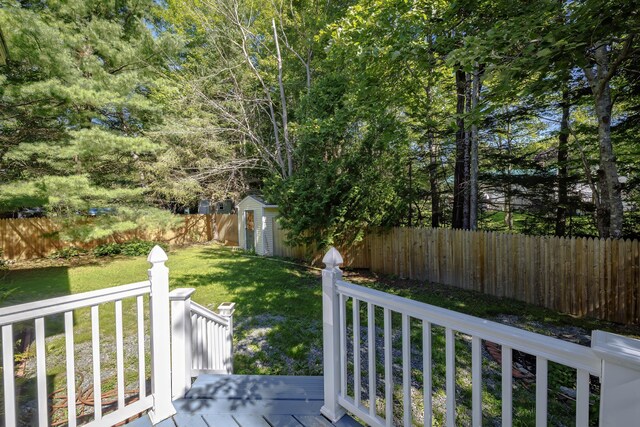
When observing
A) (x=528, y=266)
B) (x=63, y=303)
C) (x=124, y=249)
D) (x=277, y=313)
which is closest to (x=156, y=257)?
(x=63, y=303)

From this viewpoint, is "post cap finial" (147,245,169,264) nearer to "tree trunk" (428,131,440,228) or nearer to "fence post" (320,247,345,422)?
"fence post" (320,247,345,422)

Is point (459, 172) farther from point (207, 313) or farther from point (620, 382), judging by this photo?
point (620, 382)

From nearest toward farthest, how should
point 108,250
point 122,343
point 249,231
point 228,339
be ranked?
point 122,343, point 228,339, point 108,250, point 249,231

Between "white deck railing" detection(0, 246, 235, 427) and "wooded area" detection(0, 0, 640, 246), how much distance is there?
11.5ft

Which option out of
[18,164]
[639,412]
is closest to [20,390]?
[639,412]

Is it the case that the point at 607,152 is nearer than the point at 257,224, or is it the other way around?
the point at 607,152

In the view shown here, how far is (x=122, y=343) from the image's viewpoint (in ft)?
5.74

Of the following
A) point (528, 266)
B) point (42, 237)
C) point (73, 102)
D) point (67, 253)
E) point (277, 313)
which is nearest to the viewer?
point (277, 313)

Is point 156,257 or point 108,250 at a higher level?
point 156,257

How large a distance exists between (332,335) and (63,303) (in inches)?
61.2

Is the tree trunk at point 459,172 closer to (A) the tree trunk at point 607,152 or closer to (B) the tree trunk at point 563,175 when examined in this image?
(B) the tree trunk at point 563,175

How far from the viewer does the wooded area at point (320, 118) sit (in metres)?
5.01

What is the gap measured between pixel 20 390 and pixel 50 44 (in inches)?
305

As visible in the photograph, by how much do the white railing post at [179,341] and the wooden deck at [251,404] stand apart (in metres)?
0.10
